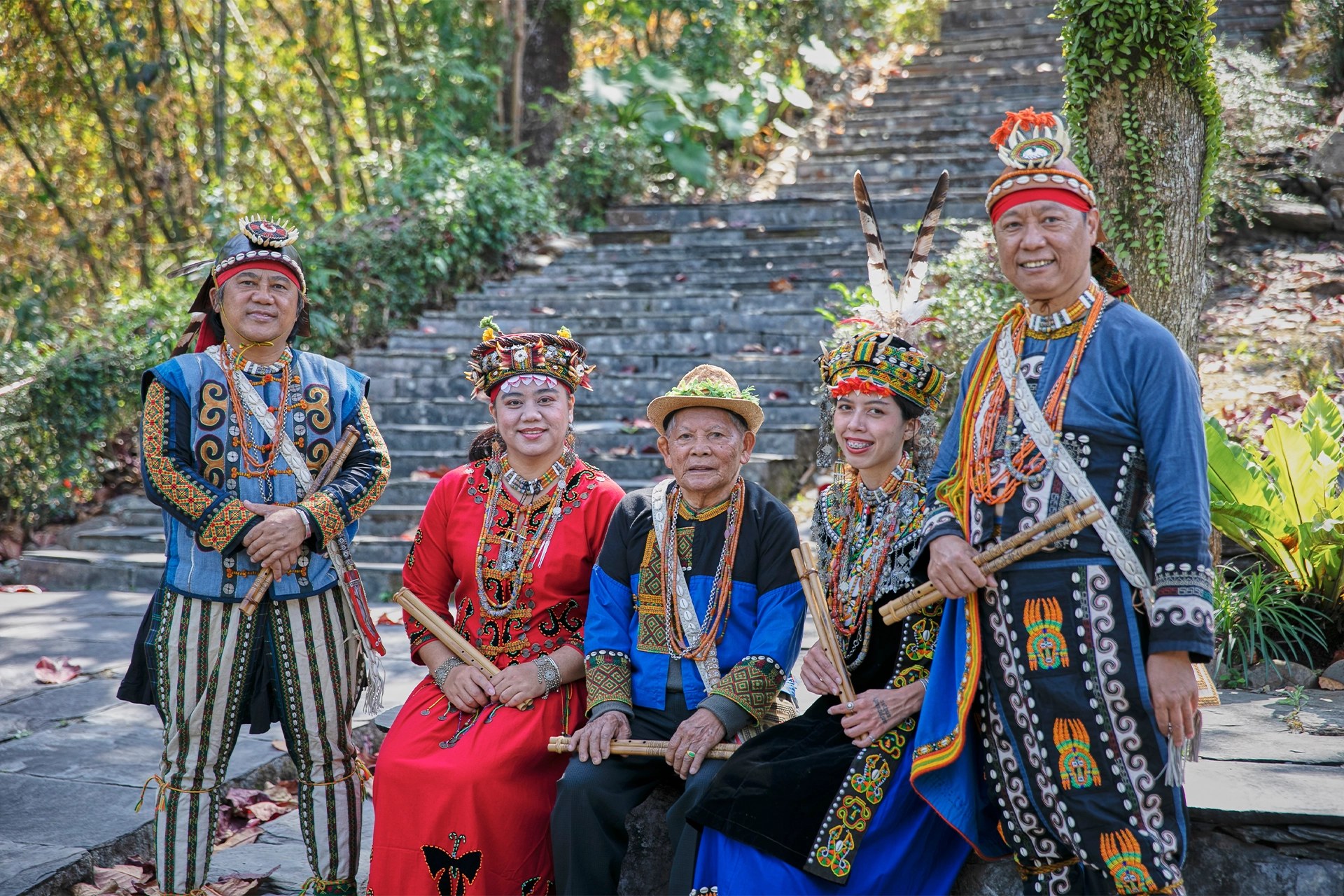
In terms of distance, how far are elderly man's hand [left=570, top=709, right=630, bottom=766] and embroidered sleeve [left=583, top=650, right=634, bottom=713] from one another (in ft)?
0.15

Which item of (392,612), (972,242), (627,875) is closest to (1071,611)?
(627,875)

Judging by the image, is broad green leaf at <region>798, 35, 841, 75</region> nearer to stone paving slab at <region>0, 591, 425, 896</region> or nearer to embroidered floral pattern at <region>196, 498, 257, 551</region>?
stone paving slab at <region>0, 591, 425, 896</region>

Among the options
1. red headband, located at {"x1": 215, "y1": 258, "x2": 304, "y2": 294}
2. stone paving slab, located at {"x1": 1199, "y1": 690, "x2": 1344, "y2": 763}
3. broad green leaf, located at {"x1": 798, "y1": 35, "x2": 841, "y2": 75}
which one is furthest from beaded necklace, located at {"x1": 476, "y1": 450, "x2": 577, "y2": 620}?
broad green leaf, located at {"x1": 798, "y1": 35, "x2": 841, "y2": 75}

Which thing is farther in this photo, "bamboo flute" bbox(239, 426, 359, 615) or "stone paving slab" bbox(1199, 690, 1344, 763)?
"bamboo flute" bbox(239, 426, 359, 615)

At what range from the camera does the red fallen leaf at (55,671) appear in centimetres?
470

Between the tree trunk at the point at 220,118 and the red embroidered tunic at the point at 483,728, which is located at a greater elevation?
the tree trunk at the point at 220,118

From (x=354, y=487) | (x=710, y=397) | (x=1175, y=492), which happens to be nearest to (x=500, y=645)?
(x=354, y=487)

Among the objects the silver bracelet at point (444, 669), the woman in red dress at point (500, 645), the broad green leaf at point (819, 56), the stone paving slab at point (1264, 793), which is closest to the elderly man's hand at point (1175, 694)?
the stone paving slab at point (1264, 793)

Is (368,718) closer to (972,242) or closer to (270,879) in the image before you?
(270,879)

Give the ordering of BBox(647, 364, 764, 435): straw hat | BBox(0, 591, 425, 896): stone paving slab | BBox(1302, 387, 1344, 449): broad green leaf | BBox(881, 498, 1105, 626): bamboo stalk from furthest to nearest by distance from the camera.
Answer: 1. BBox(1302, 387, 1344, 449): broad green leaf
2. BBox(0, 591, 425, 896): stone paving slab
3. BBox(647, 364, 764, 435): straw hat
4. BBox(881, 498, 1105, 626): bamboo stalk

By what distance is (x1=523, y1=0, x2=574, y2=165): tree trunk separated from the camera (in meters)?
11.9

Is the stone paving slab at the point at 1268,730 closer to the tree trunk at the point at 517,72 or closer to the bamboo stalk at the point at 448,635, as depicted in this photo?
the bamboo stalk at the point at 448,635

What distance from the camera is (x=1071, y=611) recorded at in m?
2.20

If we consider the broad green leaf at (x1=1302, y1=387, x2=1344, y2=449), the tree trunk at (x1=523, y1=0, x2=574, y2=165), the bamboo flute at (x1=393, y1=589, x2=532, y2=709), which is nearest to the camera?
the bamboo flute at (x1=393, y1=589, x2=532, y2=709)
